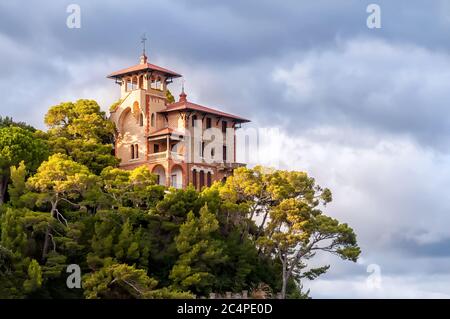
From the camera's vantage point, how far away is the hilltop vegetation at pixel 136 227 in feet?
164

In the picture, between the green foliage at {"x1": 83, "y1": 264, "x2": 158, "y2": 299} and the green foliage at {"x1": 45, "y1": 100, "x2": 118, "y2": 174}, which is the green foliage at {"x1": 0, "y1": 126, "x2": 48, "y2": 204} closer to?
the green foliage at {"x1": 45, "y1": 100, "x2": 118, "y2": 174}

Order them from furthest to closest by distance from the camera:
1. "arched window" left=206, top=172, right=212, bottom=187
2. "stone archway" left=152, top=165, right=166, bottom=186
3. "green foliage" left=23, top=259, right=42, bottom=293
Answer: "arched window" left=206, top=172, right=212, bottom=187
"stone archway" left=152, top=165, right=166, bottom=186
"green foliage" left=23, top=259, right=42, bottom=293

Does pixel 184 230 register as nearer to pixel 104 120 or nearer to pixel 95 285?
pixel 95 285

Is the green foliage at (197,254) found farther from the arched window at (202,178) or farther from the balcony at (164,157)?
the arched window at (202,178)

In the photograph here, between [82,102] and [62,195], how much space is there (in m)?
16.5

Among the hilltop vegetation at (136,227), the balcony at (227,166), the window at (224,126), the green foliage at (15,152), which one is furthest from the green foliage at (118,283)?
the window at (224,126)

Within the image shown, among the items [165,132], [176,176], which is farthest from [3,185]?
[176,176]

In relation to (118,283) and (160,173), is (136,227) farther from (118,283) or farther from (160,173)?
(160,173)

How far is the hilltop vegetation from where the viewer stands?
164ft

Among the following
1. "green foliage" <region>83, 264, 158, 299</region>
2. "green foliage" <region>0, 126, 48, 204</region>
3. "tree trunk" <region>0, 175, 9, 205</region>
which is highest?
"green foliage" <region>0, 126, 48, 204</region>

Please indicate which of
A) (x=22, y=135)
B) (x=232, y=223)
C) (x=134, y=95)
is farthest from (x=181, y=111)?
(x=22, y=135)

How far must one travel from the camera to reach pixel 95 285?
49500 millimetres

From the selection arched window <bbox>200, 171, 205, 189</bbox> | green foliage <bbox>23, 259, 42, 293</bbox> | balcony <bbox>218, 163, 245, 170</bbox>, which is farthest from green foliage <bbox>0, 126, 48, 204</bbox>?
balcony <bbox>218, 163, 245, 170</bbox>

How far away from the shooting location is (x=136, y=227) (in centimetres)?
5603
